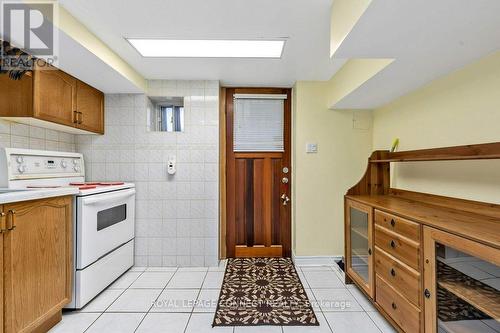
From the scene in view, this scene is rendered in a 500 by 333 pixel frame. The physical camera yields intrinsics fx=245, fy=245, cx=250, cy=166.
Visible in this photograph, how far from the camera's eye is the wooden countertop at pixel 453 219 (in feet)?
3.50

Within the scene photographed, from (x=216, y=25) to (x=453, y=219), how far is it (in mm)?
1933

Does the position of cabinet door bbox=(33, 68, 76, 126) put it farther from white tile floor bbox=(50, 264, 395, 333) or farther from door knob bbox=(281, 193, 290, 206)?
door knob bbox=(281, 193, 290, 206)

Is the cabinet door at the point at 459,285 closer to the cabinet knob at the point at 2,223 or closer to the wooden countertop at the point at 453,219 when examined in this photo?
the wooden countertop at the point at 453,219

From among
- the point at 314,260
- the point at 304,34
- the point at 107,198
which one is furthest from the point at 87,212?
the point at 314,260

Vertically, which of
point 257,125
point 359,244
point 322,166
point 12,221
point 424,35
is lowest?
point 359,244

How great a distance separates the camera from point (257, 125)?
3.12 meters

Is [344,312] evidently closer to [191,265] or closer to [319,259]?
[319,259]

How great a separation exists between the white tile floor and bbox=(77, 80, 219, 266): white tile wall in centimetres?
28

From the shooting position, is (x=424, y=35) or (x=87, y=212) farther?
(x=87, y=212)

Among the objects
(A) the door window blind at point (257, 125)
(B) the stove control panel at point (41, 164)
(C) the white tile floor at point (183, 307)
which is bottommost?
(C) the white tile floor at point (183, 307)

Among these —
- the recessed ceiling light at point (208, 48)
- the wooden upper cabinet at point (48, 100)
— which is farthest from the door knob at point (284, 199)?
the wooden upper cabinet at point (48, 100)

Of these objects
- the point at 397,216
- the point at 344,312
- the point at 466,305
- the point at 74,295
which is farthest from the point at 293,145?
the point at 74,295

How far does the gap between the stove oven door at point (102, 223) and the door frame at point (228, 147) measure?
104 cm

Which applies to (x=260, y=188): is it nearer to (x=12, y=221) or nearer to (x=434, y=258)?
(x=434, y=258)
